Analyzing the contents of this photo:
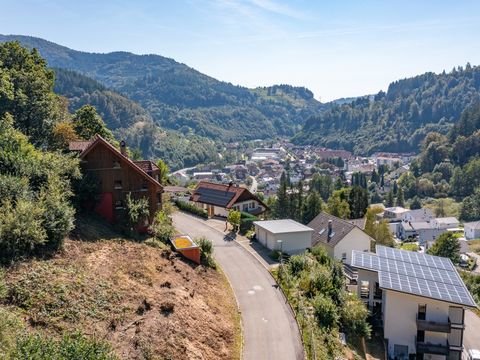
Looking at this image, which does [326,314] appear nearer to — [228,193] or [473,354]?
[473,354]

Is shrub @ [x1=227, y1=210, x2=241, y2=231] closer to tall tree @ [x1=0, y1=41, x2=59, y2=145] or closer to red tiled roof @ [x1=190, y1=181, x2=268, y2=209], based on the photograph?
red tiled roof @ [x1=190, y1=181, x2=268, y2=209]

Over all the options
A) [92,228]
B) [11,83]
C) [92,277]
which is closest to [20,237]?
[92,277]

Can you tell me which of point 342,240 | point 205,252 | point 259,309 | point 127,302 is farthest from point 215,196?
point 127,302

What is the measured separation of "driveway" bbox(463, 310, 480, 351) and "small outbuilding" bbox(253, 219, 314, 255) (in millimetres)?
15446

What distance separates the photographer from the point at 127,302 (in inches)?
811

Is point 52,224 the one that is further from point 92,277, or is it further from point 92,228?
point 92,228

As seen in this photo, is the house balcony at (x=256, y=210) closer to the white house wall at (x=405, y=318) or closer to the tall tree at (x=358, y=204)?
the tall tree at (x=358, y=204)

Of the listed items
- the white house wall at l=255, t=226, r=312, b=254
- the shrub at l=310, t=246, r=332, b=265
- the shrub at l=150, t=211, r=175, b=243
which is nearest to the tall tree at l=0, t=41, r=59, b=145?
the shrub at l=150, t=211, r=175, b=243

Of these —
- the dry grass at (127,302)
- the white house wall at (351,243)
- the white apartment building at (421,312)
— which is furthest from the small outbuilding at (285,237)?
the dry grass at (127,302)

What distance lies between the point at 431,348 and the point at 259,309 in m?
14.0

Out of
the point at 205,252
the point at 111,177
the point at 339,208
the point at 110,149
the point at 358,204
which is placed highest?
the point at 110,149

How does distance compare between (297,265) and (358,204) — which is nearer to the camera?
(297,265)

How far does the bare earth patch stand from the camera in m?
17.6

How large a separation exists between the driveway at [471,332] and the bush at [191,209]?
2970 centimetres
